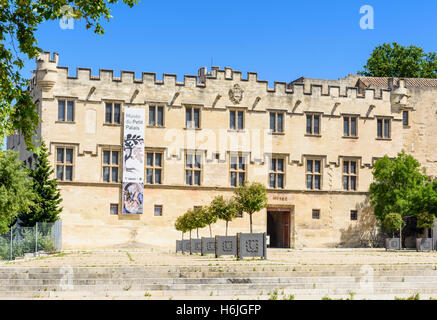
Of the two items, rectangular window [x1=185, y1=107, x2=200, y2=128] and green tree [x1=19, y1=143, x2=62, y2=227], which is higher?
rectangular window [x1=185, y1=107, x2=200, y2=128]

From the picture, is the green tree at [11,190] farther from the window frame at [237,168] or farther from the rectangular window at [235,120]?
the rectangular window at [235,120]

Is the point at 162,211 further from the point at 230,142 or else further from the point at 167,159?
the point at 230,142

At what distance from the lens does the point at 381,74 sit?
72.9 meters

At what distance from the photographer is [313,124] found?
52344 mm

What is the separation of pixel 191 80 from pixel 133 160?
7.21m

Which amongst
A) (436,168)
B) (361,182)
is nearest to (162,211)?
(361,182)

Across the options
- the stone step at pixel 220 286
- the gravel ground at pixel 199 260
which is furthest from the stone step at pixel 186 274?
the gravel ground at pixel 199 260

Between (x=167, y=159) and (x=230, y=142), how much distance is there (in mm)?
4829

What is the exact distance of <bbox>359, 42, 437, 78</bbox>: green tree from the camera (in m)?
72.2

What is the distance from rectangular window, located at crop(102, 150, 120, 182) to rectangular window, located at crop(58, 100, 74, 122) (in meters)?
3.36

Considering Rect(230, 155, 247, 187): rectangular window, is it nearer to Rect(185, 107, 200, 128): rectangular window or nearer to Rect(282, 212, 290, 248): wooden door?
Rect(185, 107, 200, 128): rectangular window

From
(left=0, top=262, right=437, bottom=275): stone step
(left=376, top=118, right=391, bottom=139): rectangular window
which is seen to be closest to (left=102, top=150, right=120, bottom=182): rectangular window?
(left=376, top=118, right=391, bottom=139): rectangular window

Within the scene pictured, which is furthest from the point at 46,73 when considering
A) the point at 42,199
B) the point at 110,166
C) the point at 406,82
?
the point at 406,82

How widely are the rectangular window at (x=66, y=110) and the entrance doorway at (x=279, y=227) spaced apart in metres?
15.9
